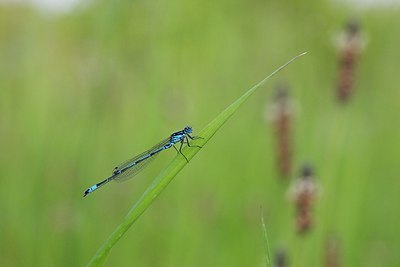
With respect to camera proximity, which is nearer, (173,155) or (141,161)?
(141,161)

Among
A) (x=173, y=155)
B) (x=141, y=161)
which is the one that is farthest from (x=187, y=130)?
(x=173, y=155)

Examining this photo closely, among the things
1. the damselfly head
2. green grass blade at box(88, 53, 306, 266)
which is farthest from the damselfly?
green grass blade at box(88, 53, 306, 266)

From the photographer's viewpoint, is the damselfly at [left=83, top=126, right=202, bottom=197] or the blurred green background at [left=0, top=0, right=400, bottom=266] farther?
the blurred green background at [left=0, top=0, right=400, bottom=266]

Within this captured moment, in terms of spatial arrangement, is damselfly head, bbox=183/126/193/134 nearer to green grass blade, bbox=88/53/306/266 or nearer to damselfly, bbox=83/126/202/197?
damselfly, bbox=83/126/202/197

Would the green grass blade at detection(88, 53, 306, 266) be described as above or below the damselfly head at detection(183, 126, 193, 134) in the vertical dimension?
above

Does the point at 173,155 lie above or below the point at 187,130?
below

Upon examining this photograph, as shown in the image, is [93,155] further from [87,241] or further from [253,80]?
[253,80]

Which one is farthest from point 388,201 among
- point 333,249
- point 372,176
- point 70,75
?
point 70,75

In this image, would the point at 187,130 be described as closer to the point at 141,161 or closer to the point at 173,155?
the point at 141,161

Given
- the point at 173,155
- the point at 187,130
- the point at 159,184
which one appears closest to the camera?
the point at 159,184
